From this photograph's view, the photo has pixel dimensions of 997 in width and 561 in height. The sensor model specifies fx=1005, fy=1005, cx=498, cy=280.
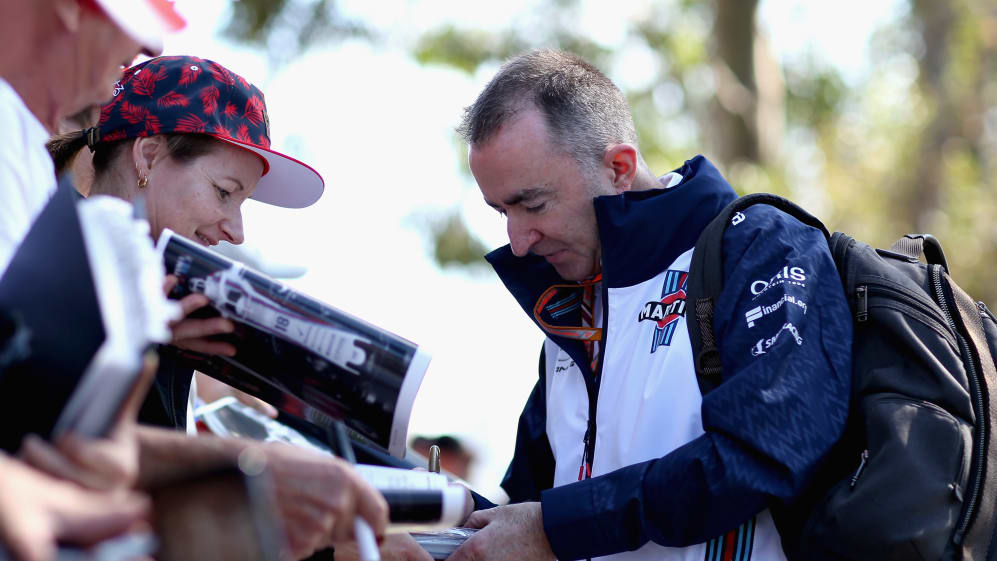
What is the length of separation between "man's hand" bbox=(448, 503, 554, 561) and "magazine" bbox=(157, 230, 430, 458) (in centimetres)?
57

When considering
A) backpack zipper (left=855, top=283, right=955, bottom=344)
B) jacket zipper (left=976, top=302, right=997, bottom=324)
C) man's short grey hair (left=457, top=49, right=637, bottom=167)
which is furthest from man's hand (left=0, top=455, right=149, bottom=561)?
jacket zipper (left=976, top=302, right=997, bottom=324)

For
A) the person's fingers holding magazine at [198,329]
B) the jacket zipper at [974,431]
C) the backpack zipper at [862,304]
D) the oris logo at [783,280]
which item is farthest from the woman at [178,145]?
the jacket zipper at [974,431]

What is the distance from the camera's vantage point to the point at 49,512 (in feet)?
Result: 3.71

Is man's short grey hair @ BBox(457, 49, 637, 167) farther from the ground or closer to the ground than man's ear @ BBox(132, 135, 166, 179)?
farther from the ground

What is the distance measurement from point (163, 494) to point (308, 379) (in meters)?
0.66

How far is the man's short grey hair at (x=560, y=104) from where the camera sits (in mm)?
2980

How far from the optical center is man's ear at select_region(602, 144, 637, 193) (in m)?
2.99

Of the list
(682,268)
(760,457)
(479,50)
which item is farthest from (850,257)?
(479,50)

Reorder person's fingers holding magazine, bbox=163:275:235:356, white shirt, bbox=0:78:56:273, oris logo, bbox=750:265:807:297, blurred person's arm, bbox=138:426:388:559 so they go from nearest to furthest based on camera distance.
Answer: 1. white shirt, bbox=0:78:56:273
2. blurred person's arm, bbox=138:426:388:559
3. person's fingers holding magazine, bbox=163:275:235:356
4. oris logo, bbox=750:265:807:297

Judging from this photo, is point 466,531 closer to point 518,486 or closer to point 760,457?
point 518,486

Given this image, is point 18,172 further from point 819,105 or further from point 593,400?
point 819,105

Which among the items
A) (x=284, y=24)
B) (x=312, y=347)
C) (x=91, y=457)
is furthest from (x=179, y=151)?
(x=284, y=24)

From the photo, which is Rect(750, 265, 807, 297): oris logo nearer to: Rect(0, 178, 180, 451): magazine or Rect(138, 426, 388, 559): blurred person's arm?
Rect(138, 426, 388, 559): blurred person's arm

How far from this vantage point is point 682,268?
2.71 metres
